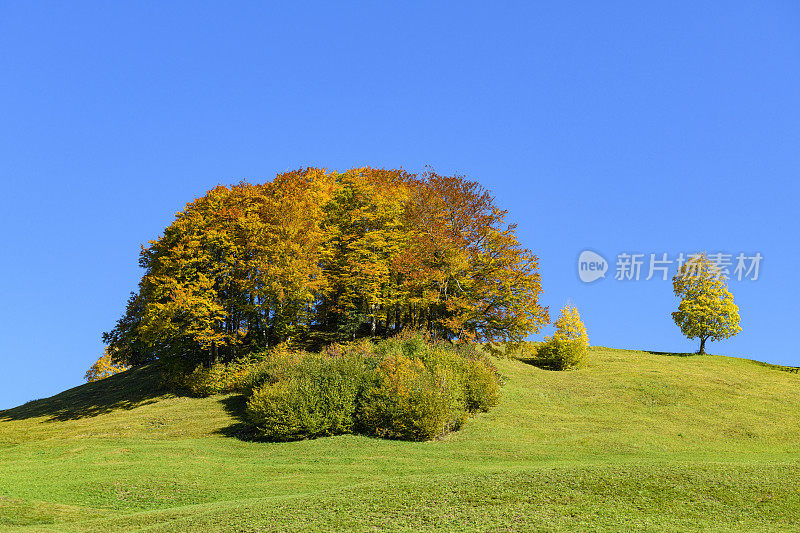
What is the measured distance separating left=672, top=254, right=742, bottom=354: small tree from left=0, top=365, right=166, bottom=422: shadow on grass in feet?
184

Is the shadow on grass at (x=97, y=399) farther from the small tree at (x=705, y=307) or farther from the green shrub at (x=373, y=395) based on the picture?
the small tree at (x=705, y=307)

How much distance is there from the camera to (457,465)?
28.0m

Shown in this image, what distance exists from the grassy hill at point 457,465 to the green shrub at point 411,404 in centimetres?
113

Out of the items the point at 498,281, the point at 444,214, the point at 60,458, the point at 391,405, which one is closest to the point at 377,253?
the point at 444,214

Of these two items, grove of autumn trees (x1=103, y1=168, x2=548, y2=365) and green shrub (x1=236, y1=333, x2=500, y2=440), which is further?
grove of autumn trees (x1=103, y1=168, x2=548, y2=365)

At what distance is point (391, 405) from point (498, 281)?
15965 mm

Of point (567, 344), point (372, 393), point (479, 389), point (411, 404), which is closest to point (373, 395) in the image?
point (372, 393)

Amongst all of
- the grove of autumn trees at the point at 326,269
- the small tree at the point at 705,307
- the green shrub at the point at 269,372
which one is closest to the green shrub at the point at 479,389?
Answer: the grove of autumn trees at the point at 326,269

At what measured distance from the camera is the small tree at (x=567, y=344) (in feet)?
176

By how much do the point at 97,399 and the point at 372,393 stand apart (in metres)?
26.8

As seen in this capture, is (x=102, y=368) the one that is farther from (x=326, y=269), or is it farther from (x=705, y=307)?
(x=705, y=307)

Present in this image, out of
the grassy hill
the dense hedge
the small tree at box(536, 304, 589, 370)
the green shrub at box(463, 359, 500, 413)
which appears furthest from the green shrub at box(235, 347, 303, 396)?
the small tree at box(536, 304, 589, 370)

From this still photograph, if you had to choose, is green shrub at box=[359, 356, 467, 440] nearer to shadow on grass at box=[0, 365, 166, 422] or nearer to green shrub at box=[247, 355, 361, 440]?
green shrub at box=[247, 355, 361, 440]

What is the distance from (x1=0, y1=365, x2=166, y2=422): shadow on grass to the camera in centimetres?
4619
